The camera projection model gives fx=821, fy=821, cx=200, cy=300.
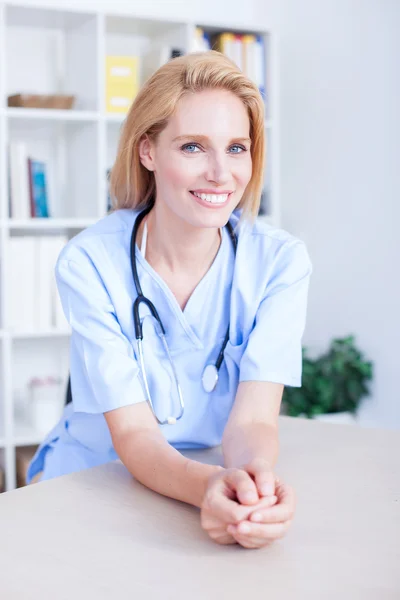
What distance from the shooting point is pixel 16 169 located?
307cm

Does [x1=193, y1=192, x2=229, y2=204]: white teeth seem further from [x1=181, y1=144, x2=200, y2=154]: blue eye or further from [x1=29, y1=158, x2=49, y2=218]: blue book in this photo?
[x1=29, y1=158, x2=49, y2=218]: blue book

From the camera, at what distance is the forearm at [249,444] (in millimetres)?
1192

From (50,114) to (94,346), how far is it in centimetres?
197

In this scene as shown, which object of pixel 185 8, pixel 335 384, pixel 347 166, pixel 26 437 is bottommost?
pixel 26 437

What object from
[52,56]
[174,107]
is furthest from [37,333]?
[174,107]

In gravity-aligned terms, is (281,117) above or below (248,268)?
above

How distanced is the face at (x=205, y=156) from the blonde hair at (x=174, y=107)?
2 centimetres

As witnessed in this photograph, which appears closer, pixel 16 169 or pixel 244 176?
pixel 244 176

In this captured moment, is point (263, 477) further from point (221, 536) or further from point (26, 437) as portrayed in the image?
point (26, 437)

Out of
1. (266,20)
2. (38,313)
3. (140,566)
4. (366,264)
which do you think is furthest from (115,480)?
(266,20)

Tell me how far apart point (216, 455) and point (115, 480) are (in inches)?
8.3

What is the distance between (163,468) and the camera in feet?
3.73

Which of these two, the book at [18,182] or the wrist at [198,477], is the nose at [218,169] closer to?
the wrist at [198,477]

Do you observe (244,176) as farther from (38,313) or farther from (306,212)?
(306,212)
